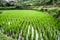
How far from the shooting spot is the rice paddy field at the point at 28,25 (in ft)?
7.74

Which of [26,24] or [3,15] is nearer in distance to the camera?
[26,24]

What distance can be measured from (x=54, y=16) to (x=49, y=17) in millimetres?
114

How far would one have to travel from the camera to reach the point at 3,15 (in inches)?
113

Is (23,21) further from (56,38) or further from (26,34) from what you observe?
(56,38)

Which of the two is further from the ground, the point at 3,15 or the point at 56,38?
the point at 3,15

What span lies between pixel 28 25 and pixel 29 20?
17 centimetres

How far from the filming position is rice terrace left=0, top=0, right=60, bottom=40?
93.2 inches

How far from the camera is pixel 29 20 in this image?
281cm

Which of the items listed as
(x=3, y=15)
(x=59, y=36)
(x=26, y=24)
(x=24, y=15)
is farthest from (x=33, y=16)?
(x=59, y=36)

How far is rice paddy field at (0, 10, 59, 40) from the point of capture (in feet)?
7.74

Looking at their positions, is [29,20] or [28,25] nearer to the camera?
[28,25]

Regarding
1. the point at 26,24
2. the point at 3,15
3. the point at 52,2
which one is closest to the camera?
the point at 26,24

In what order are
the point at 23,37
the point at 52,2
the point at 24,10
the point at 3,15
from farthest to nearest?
the point at 52,2
the point at 24,10
the point at 3,15
the point at 23,37

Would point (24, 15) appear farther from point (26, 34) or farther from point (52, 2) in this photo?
point (52, 2)
